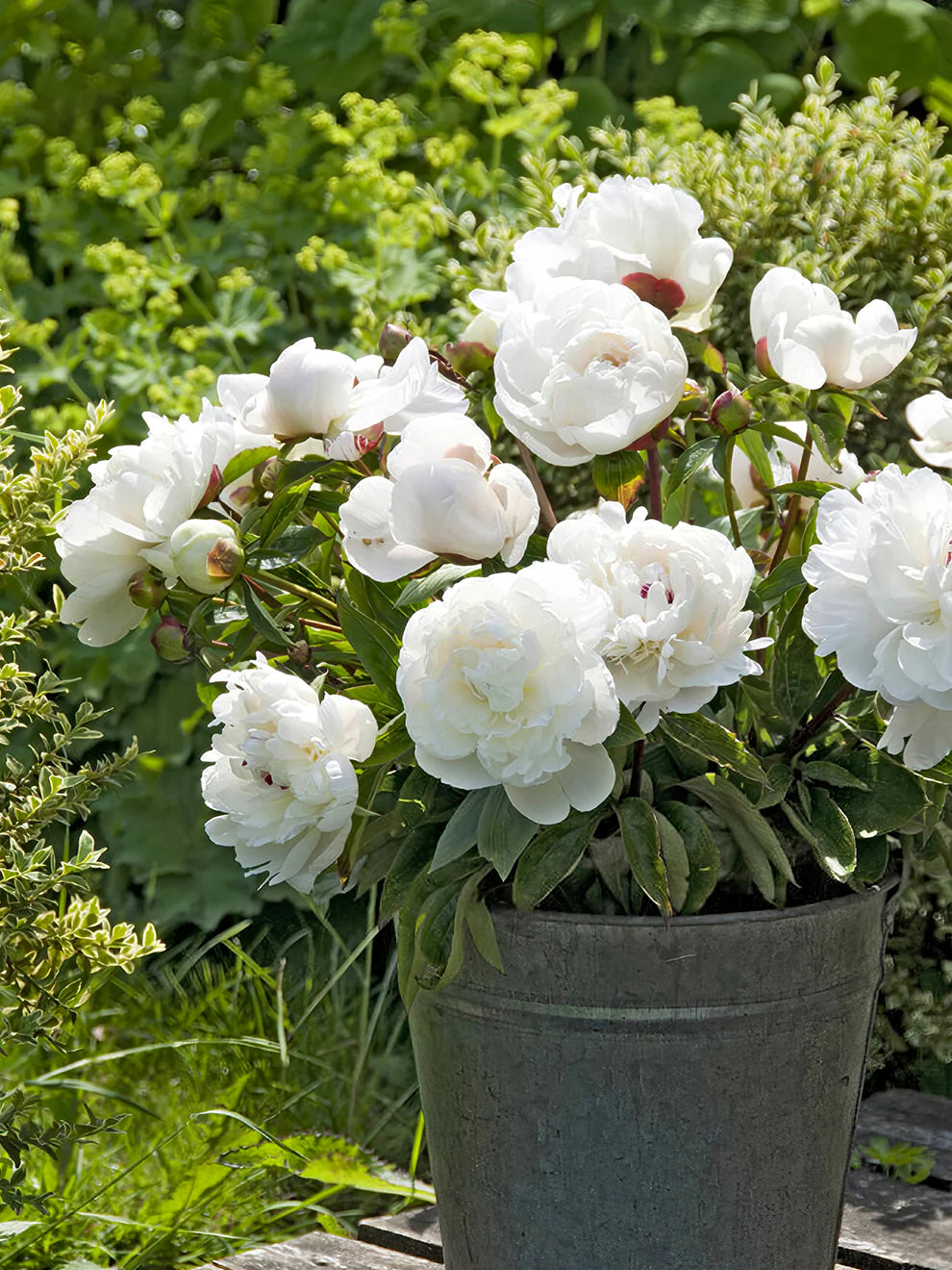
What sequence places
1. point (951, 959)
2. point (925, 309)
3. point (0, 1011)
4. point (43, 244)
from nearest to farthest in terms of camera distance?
point (0, 1011) < point (925, 309) < point (951, 959) < point (43, 244)

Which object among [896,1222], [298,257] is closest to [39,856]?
[896,1222]

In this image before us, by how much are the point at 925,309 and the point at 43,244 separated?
163 cm

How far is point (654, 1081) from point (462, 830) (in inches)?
8.9

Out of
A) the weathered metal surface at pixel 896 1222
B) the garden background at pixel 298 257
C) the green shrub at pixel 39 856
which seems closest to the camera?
the green shrub at pixel 39 856

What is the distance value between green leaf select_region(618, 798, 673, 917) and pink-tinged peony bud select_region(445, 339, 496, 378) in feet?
1.17

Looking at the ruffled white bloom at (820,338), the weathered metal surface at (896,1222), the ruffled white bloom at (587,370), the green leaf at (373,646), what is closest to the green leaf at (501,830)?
the green leaf at (373,646)

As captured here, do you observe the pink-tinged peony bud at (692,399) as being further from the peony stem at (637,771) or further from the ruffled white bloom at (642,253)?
the peony stem at (637,771)

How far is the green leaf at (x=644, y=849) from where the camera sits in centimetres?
85

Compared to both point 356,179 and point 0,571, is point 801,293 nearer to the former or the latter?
point 0,571

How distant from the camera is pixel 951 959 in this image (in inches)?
69.4

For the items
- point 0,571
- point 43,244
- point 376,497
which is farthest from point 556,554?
point 43,244

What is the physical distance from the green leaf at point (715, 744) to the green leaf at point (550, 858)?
0.27ft

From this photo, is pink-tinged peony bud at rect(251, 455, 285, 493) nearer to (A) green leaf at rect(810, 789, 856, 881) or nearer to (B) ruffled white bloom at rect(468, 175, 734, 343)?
(B) ruffled white bloom at rect(468, 175, 734, 343)

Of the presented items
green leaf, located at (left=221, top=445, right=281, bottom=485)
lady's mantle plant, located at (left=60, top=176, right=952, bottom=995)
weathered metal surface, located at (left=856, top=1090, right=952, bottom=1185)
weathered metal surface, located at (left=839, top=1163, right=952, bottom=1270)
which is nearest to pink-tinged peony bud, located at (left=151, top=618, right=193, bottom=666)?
lady's mantle plant, located at (left=60, top=176, right=952, bottom=995)
